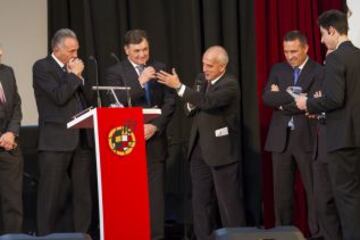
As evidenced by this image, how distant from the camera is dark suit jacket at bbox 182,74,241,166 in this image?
549cm

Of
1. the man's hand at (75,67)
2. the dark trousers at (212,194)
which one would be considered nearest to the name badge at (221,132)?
the dark trousers at (212,194)

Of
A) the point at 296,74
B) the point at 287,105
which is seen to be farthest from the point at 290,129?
the point at 296,74

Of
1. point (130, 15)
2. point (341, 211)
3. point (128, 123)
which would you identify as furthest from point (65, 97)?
point (341, 211)

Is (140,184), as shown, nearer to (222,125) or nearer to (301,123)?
(222,125)

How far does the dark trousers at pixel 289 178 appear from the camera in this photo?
5.68m

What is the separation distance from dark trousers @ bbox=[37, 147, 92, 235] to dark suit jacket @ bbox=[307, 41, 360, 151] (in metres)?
2.00

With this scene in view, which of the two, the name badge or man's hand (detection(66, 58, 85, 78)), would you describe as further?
the name badge

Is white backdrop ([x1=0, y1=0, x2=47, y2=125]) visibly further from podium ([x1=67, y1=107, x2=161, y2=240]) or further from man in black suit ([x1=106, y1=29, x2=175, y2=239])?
podium ([x1=67, y1=107, x2=161, y2=240])

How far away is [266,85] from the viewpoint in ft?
19.6

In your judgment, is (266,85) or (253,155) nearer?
(266,85)

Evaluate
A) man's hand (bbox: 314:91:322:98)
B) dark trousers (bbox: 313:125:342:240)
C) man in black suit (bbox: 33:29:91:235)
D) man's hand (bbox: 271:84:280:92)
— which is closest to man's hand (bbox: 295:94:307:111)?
man's hand (bbox: 314:91:322:98)

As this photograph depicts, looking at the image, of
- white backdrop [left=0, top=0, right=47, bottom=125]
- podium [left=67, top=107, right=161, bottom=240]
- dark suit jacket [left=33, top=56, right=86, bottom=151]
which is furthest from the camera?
white backdrop [left=0, top=0, right=47, bottom=125]

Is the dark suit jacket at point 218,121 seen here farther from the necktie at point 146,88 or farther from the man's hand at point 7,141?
the man's hand at point 7,141

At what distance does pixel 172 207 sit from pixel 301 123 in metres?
1.56
